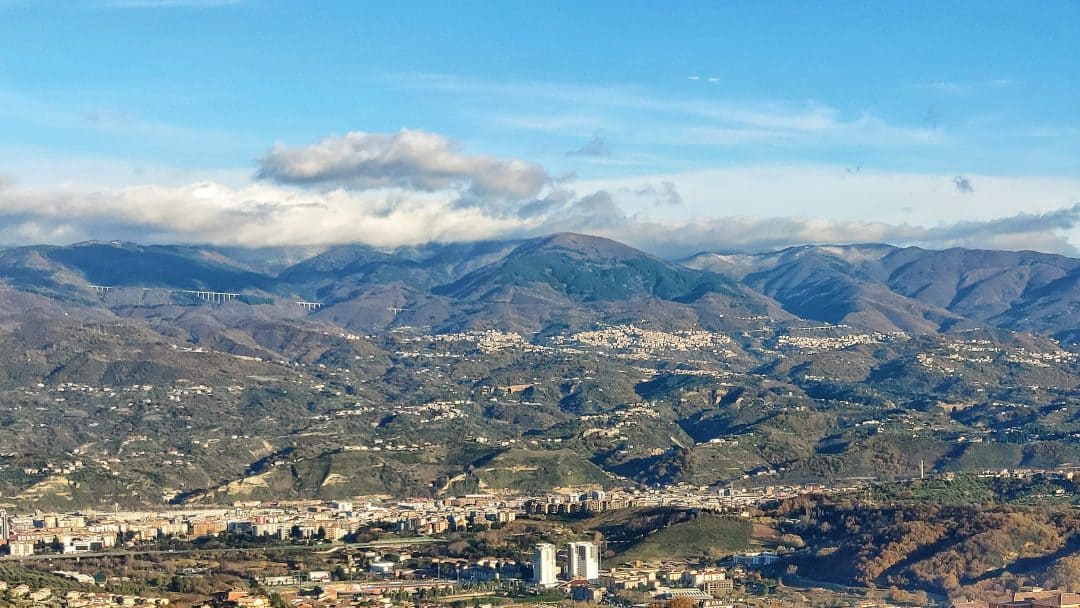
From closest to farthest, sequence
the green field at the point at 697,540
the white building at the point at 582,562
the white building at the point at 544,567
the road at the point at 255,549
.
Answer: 1. the white building at the point at 544,567
2. the white building at the point at 582,562
3. the road at the point at 255,549
4. the green field at the point at 697,540

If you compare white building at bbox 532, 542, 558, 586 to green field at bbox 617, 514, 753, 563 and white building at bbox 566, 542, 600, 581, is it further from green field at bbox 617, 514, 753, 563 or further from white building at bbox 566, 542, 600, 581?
green field at bbox 617, 514, 753, 563

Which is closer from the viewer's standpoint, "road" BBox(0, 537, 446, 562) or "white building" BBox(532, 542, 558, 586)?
"white building" BBox(532, 542, 558, 586)

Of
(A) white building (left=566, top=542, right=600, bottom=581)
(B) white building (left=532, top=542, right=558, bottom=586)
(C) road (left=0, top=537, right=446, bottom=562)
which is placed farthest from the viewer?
(C) road (left=0, top=537, right=446, bottom=562)

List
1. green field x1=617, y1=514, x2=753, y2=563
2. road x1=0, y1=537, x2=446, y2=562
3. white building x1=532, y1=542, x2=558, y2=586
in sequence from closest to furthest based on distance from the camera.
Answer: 1. white building x1=532, y1=542, x2=558, y2=586
2. road x1=0, y1=537, x2=446, y2=562
3. green field x1=617, y1=514, x2=753, y2=563

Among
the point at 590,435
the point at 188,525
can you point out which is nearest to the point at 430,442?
the point at 590,435

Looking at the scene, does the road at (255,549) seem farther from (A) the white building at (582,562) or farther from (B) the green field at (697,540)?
(A) the white building at (582,562)

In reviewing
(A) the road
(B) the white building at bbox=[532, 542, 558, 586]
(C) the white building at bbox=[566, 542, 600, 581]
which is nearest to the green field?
(C) the white building at bbox=[566, 542, 600, 581]

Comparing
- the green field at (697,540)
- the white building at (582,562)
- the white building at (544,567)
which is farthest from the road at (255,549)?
the white building at (544,567)
